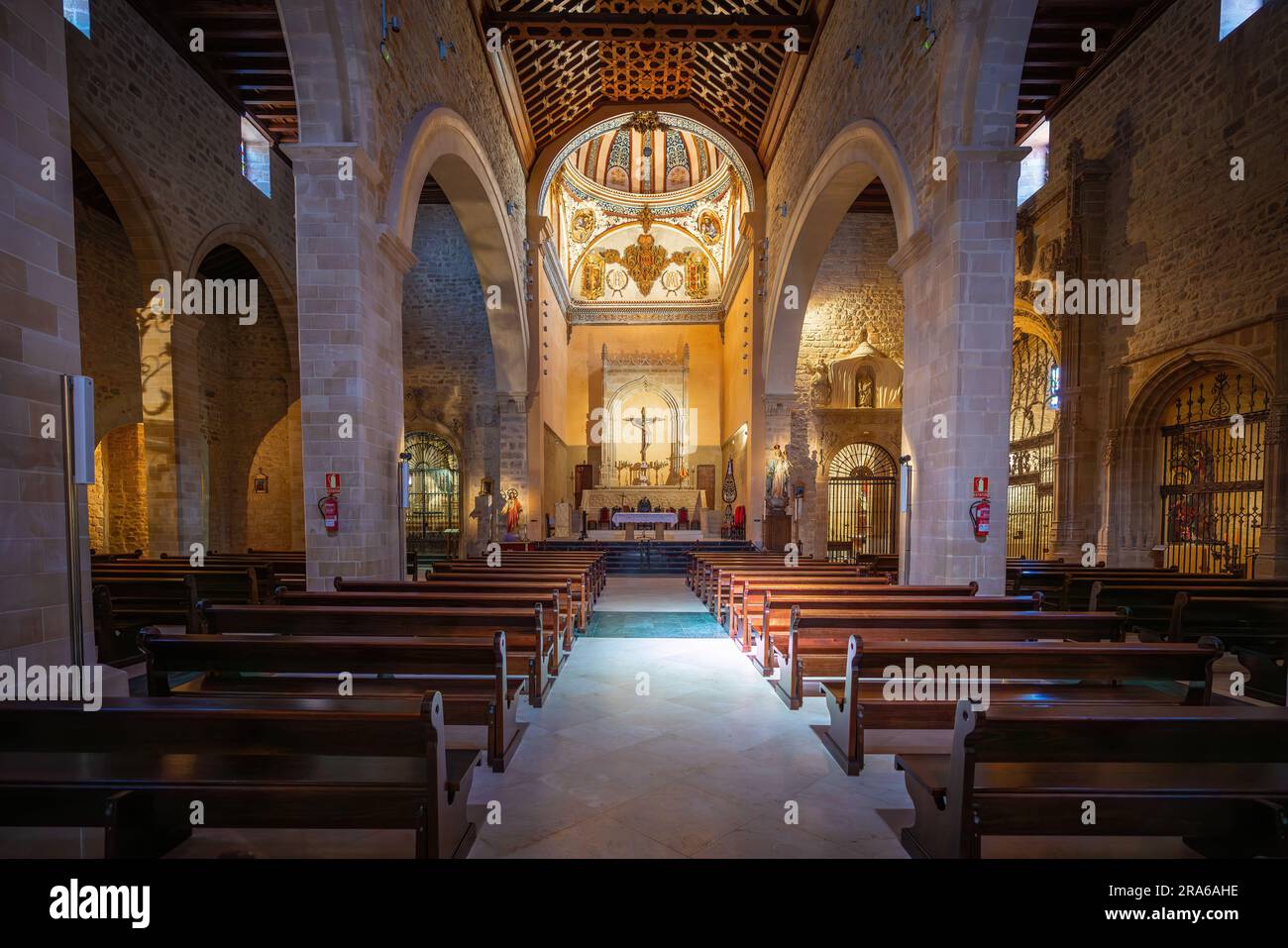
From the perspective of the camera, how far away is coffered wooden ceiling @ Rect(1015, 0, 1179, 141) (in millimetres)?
9023

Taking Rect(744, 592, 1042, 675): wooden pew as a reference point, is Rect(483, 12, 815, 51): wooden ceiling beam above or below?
above

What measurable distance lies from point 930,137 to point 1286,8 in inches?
205

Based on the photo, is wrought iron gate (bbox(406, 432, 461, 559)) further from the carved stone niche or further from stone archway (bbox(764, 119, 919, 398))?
the carved stone niche

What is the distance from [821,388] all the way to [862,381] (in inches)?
42.6

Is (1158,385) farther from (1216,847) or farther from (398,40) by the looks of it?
(398,40)

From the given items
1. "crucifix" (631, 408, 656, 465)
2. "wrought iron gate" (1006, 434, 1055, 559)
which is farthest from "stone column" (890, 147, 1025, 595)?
"crucifix" (631, 408, 656, 465)

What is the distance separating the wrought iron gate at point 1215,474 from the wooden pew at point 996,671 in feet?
24.0

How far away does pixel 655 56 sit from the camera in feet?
41.9

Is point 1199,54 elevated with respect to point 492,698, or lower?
elevated

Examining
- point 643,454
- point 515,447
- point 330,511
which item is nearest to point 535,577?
point 330,511

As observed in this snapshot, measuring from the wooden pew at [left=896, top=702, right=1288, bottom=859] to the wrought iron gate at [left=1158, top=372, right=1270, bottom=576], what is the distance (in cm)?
835

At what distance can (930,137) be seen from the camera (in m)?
6.19
